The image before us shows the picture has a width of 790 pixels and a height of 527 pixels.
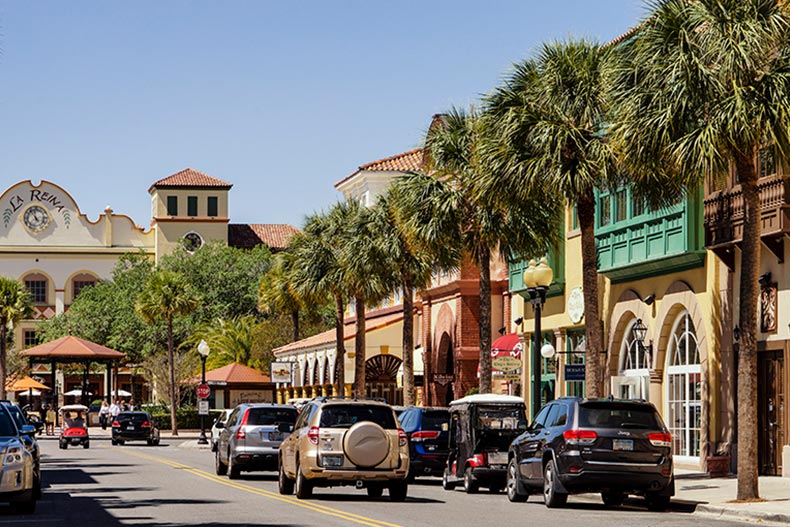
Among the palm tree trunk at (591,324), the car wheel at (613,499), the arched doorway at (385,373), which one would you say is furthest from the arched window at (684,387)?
the arched doorway at (385,373)

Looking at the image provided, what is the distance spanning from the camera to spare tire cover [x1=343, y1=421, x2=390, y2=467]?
24828 millimetres

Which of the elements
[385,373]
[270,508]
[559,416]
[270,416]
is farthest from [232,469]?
[385,373]

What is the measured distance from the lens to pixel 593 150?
99.5 feet

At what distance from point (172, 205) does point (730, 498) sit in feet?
354

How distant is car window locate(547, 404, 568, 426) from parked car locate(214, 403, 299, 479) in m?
8.20

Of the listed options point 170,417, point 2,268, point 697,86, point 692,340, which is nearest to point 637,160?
point 697,86

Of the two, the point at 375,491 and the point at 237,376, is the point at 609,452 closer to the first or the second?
the point at 375,491

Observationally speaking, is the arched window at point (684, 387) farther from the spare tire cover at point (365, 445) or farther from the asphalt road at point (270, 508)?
the spare tire cover at point (365, 445)

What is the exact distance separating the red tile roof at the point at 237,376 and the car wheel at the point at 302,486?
5702cm

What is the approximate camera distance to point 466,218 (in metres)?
39.1

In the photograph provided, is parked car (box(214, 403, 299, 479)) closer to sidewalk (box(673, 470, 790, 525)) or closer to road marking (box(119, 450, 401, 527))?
road marking (box(119, 450, 401, 527))

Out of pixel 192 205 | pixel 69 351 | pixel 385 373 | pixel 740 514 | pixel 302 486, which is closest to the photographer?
pixel 740 514

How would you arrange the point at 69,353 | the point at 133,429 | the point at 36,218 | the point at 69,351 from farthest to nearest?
the point at 36,218
the point at 69,351
the point at 69,353
the point at 133,429

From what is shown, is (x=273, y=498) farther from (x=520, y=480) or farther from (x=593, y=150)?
(x=593, y=150)
